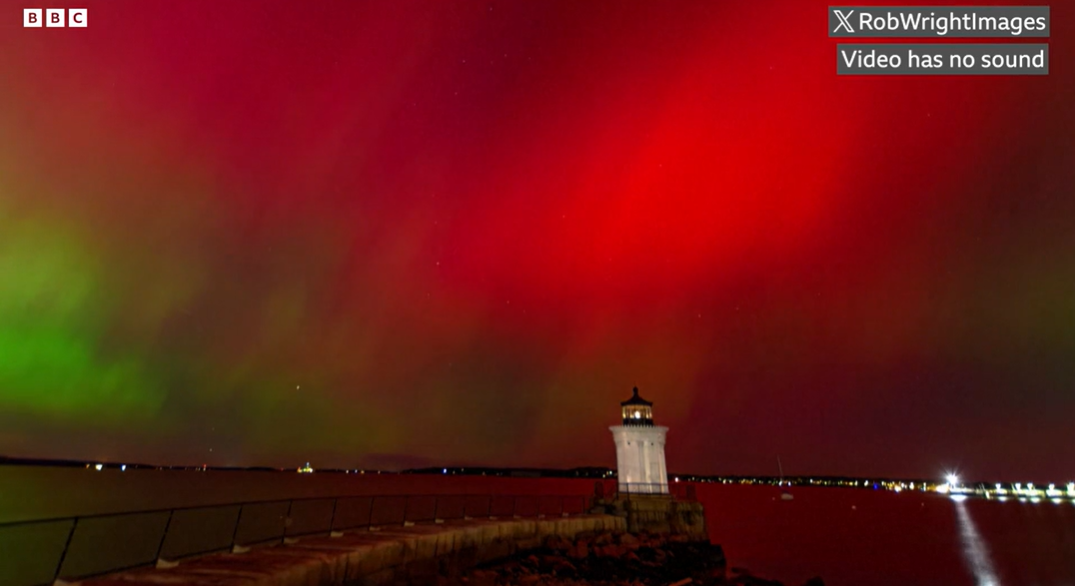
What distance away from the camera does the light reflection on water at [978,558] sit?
54638mm

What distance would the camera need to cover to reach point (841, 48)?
20812 millimetres

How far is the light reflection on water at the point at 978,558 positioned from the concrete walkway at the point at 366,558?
46.2m

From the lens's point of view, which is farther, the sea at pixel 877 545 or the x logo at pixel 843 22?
the sea at pixel 877 545

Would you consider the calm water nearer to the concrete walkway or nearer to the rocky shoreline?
the rocky shoreline

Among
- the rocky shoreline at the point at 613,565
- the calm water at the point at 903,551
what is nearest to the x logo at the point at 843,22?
the rocky shoreline at the point at 613,565

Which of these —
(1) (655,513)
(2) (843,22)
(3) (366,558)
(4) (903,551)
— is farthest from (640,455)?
(4) (903,551)

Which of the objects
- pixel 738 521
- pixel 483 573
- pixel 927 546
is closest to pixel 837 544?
pixel 927 546

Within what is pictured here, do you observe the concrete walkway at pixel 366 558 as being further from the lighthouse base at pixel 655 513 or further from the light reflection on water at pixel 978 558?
the light reflection on water at pixel 978 558

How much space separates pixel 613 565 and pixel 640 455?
35.8ft

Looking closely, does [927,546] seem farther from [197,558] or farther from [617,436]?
[197,558]

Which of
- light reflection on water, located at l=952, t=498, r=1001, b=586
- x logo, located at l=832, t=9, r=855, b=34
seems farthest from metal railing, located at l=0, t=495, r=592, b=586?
light reflection on water, located at l=952, t=498, r=1001, b=586

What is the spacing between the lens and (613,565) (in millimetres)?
26938

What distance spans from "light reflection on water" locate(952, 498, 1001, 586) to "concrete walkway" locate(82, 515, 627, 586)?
46.2m

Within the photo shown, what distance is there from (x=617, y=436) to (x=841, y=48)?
2402 cm
